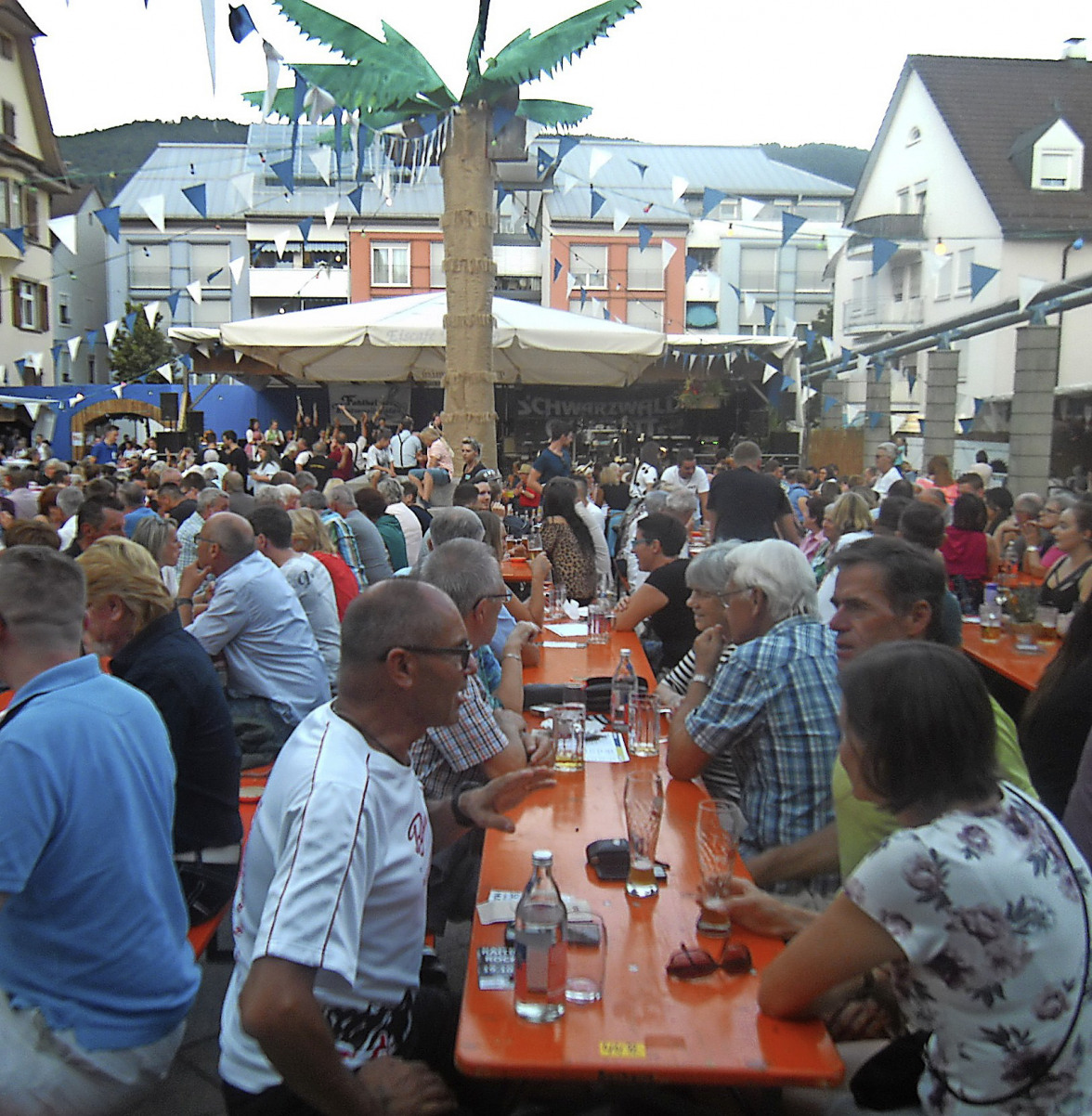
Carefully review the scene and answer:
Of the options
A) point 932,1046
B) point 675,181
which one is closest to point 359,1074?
point 932,1046

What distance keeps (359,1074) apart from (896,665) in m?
1.26

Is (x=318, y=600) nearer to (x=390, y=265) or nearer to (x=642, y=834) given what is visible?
(x=642, y=834)

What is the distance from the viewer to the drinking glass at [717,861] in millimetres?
2250

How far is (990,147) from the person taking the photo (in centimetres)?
2620

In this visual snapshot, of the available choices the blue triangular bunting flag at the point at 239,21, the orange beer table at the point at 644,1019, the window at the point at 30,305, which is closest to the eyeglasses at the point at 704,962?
the orange beer table at the point at 644,1019

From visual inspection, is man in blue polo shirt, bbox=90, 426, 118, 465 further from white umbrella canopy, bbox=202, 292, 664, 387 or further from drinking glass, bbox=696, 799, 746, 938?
drinking glass, bbox=696, 799, 746, 938

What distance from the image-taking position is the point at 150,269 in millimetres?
39250

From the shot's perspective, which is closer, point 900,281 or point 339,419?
point 339,419

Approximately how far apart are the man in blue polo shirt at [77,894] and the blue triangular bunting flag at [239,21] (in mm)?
6263

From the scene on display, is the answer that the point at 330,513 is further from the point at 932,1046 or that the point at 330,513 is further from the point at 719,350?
the point at 719,350

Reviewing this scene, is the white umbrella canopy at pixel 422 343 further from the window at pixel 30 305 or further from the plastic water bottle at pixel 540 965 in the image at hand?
the window at pixel 30 305

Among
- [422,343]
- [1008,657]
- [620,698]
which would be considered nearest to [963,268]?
[422,343]

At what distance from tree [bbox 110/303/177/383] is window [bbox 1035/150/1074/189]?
27.2 meters

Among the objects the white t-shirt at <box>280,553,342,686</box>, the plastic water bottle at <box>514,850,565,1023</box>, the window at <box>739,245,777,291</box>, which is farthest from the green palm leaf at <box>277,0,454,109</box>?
the window at <box>739,245,777,291</box>
